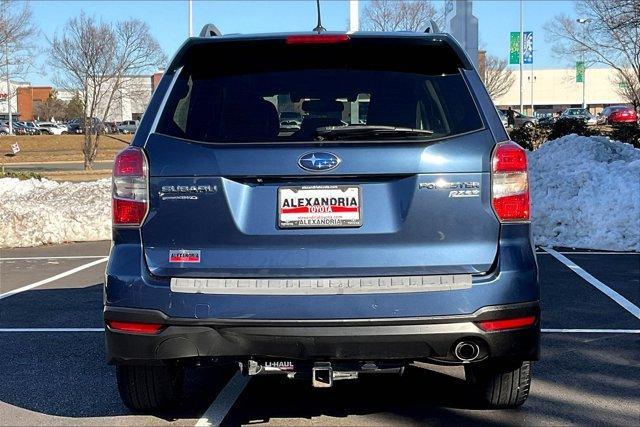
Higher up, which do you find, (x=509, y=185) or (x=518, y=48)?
(x=518, y=48)

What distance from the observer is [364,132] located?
146 inches

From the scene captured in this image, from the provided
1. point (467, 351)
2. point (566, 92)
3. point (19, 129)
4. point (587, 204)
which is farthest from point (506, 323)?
point (566, 92)

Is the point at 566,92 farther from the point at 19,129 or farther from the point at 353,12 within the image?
the point at 353,12

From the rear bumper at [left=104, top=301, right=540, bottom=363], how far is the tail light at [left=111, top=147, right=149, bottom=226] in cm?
43

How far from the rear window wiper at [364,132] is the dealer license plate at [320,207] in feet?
0.83

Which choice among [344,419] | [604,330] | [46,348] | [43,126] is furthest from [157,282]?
[43,126]

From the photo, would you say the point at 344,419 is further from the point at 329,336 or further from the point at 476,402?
the point at 329,336

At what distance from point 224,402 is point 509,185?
2150 millimetres

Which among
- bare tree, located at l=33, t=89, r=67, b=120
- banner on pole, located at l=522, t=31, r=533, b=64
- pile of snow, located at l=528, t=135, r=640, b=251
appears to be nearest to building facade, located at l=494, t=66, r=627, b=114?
bare tree, located at l=33, t=89, r=67, b=120

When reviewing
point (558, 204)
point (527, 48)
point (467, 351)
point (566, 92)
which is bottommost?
point (467, 351)

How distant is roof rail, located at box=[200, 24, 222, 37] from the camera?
169 inches

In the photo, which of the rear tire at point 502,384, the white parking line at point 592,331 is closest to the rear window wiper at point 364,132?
the rear tire at point 502,384

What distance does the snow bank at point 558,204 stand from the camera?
11.0 m

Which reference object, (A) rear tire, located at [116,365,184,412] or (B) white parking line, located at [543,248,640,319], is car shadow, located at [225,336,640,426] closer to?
(A) rear tire, located at [116,365,184,412]
